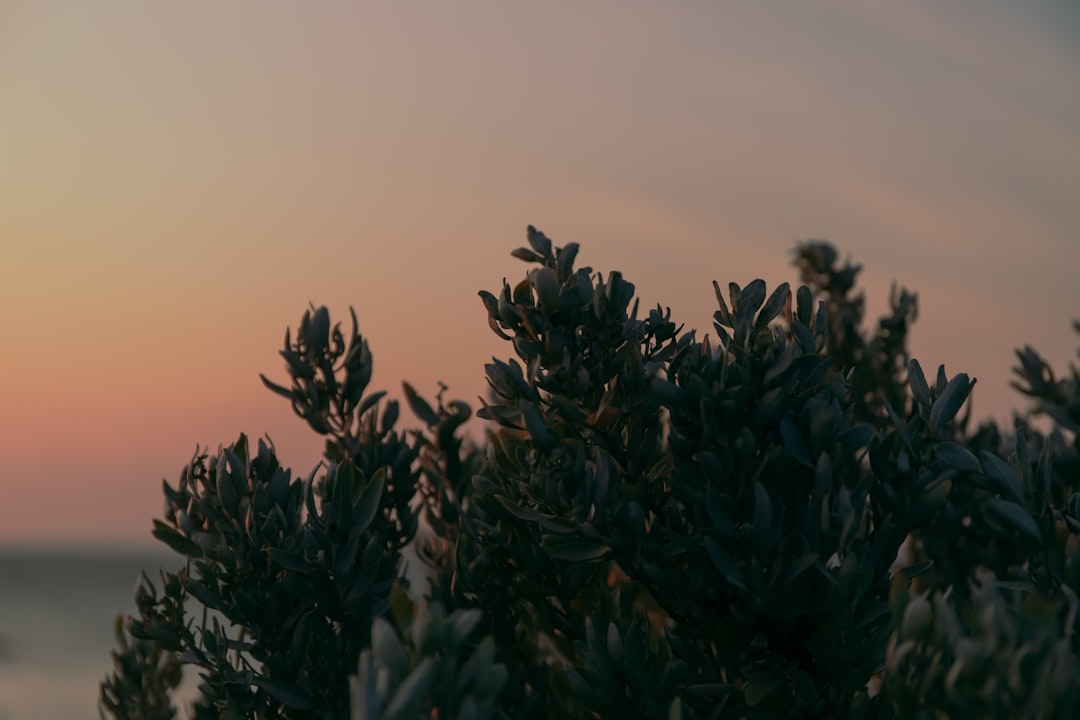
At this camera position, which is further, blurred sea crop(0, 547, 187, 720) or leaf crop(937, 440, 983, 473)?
blurred sea crop(0, 547, 187, 720)

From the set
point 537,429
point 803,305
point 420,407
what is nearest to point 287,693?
point 537,429

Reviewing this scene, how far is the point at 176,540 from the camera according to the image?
351cm

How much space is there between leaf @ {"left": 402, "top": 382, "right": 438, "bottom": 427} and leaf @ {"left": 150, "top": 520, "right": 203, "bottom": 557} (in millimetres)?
1117

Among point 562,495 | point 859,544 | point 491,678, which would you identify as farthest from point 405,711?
point 859,544

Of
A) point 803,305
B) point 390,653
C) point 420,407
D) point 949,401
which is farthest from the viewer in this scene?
point 420,407

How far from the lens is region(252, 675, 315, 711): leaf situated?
3.15 metres

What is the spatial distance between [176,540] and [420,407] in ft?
3.79

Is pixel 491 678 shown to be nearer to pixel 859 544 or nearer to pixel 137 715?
pixel 859 544

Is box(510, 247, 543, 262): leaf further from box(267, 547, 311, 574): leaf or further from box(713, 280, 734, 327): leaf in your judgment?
box(267, 547, 311, 574): leaf

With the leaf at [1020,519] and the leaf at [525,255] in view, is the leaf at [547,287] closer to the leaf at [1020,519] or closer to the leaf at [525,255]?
the leaf at [525,255]

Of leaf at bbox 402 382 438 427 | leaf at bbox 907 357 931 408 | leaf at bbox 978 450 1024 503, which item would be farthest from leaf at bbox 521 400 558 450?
leaf at bbox 402 382 438 427

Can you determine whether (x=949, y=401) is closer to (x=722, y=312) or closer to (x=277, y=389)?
(x=722, y=312)

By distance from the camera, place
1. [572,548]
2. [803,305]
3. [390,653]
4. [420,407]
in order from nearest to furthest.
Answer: [390,653], [572,548], [803,305], [420,407]

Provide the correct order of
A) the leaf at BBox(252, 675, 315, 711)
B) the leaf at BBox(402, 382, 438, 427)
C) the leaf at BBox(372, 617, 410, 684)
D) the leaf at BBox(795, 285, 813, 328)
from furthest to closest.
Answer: the leaf at BBox(402, 382, 438, 427), the leaf at BBox(795, 285, 813, 328), the leaf at BBox(252, 675, 315, 711), the leaf at BBox(372, 617, 410, 684)
